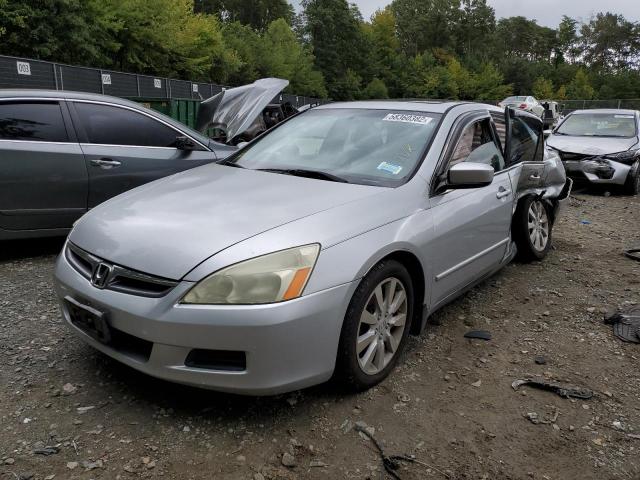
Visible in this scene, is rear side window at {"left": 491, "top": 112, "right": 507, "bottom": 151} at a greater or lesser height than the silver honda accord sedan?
greater

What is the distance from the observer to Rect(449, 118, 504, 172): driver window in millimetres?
3609

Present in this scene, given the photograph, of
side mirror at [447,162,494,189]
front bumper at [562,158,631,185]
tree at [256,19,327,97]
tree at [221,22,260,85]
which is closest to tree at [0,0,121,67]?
tree at [221,22,260,85]

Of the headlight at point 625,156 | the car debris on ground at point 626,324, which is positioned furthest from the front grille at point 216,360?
the headlight at point 625,156

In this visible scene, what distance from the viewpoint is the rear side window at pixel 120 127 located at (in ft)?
15.9

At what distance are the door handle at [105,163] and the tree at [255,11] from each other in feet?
190

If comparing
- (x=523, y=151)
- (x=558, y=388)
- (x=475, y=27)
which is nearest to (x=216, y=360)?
(x=558, y=388)

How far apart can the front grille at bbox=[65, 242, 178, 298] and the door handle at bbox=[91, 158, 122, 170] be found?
94.0 inches

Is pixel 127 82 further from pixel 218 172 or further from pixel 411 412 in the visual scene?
pixel 411 412

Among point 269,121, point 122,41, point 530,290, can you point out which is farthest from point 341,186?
point 122,41

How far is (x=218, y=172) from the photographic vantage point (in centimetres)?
354

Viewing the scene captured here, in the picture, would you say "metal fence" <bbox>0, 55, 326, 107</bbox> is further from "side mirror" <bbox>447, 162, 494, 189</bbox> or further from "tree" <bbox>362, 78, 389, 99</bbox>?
"tree" <bbox>362, 78, 389, 99</bbox>

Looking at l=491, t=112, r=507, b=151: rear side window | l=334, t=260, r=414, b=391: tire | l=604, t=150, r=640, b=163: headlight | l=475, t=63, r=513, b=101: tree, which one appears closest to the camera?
l=334, t=260, r=414, b=391: tire

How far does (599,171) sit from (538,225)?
5138 millimetres

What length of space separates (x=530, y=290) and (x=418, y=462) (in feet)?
8.61
